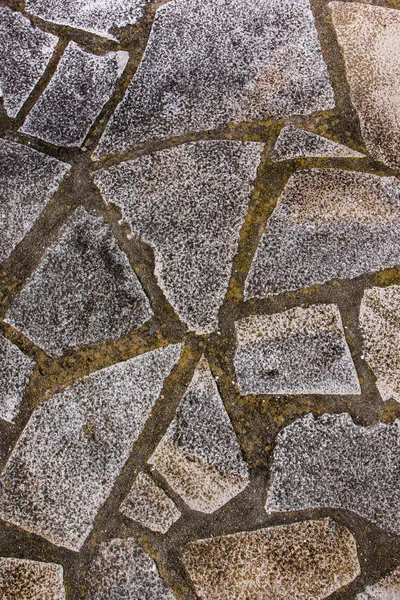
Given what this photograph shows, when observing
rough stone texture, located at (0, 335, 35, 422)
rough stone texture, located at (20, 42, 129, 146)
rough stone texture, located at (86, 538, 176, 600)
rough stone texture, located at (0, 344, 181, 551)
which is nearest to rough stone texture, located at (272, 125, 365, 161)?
rough stone texture, located at (20, 42, 129, 146)

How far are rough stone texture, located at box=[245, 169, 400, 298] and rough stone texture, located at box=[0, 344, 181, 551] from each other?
1.16 ft

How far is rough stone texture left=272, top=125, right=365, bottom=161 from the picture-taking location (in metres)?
1.47

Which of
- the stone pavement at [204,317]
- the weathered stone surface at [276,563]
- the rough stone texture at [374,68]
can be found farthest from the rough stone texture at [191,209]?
the weathered stone surface at [276,563]

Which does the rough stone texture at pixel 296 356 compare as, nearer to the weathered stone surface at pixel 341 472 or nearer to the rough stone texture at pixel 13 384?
the weathered stone surface at pixel 341 472

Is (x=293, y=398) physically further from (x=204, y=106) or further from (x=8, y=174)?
(x=8, y=174)

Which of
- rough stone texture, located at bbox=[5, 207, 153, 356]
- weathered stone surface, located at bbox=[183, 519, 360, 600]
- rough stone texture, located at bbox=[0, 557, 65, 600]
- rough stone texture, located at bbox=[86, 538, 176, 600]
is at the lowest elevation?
rough stone texture, located at bbox=[0, 557, 65, 600]

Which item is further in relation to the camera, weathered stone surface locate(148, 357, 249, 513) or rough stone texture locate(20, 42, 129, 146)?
rough stone texture locate(20, 42, 129, 146)

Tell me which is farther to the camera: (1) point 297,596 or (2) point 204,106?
(2) point 204,106

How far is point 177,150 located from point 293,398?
29.7 inches

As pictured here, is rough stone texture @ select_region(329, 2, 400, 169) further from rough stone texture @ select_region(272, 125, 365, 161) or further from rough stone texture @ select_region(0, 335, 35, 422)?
rough stone texture @ select_region(0, 335, 35, 422)

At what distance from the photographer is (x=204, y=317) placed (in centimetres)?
143

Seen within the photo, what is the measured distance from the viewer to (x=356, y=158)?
1.47 metres

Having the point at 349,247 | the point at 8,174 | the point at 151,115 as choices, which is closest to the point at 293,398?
the point at 349,247

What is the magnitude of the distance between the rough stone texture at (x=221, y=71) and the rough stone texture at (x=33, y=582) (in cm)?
115
